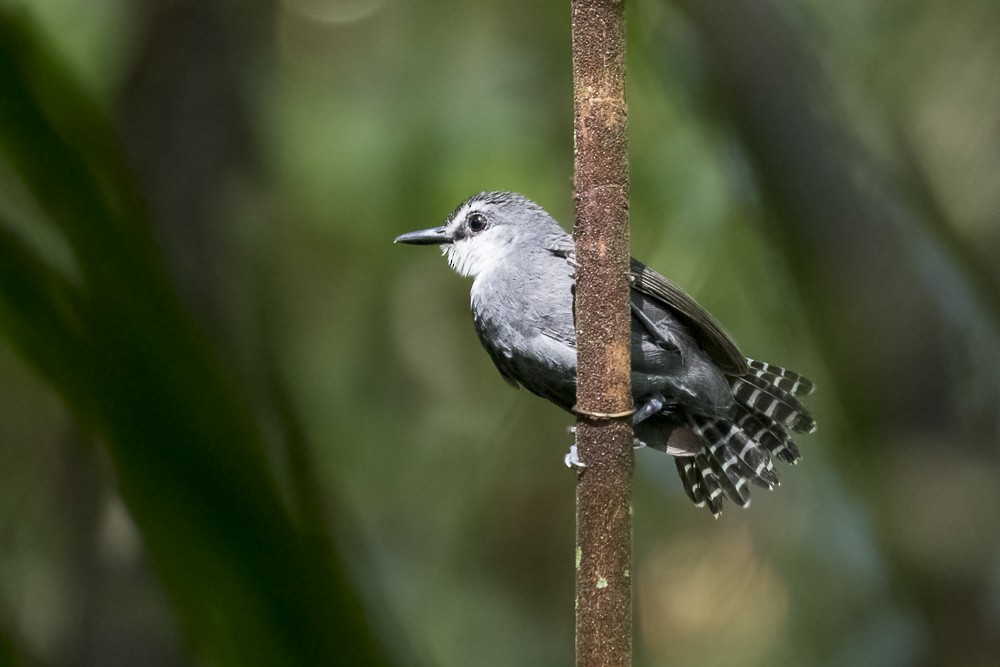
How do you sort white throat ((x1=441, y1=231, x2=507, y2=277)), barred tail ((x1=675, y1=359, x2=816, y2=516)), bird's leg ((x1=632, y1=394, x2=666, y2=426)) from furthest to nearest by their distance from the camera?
barred tail ((x1=675, y1=359, x2=816, y2=516)), white throat ((x1=441, y1=231, x2=507, y2=277)), bird's leg ((x1=632, y1=394, x2=666, y2=426))

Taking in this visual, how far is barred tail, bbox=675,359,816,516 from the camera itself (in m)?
4.31

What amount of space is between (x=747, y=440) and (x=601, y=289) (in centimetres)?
227

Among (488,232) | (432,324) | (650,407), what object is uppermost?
(432,324)

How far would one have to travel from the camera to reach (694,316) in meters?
3.54

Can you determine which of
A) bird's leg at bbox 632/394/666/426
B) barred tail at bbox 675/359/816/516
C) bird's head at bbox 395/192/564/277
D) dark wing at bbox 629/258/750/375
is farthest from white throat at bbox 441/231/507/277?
barred tail at bbox 675/359/816/516

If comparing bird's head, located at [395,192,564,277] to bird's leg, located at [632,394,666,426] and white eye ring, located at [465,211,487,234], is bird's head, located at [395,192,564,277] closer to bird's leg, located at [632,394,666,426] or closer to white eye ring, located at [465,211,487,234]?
white eye ring, located at [465,211,487,234]

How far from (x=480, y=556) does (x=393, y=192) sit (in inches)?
76.8

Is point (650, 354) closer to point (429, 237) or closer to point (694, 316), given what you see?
point (694, 316)

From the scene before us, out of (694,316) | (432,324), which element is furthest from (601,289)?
(432,324)

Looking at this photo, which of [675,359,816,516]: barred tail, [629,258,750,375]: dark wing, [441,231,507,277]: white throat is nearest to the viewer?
[629,258,750,375]: dark wing

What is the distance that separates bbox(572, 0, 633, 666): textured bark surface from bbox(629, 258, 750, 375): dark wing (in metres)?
1.04

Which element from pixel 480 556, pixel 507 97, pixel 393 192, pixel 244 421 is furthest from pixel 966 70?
pixel 244 421

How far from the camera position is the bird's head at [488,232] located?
4055 mm

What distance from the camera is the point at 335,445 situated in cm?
609
